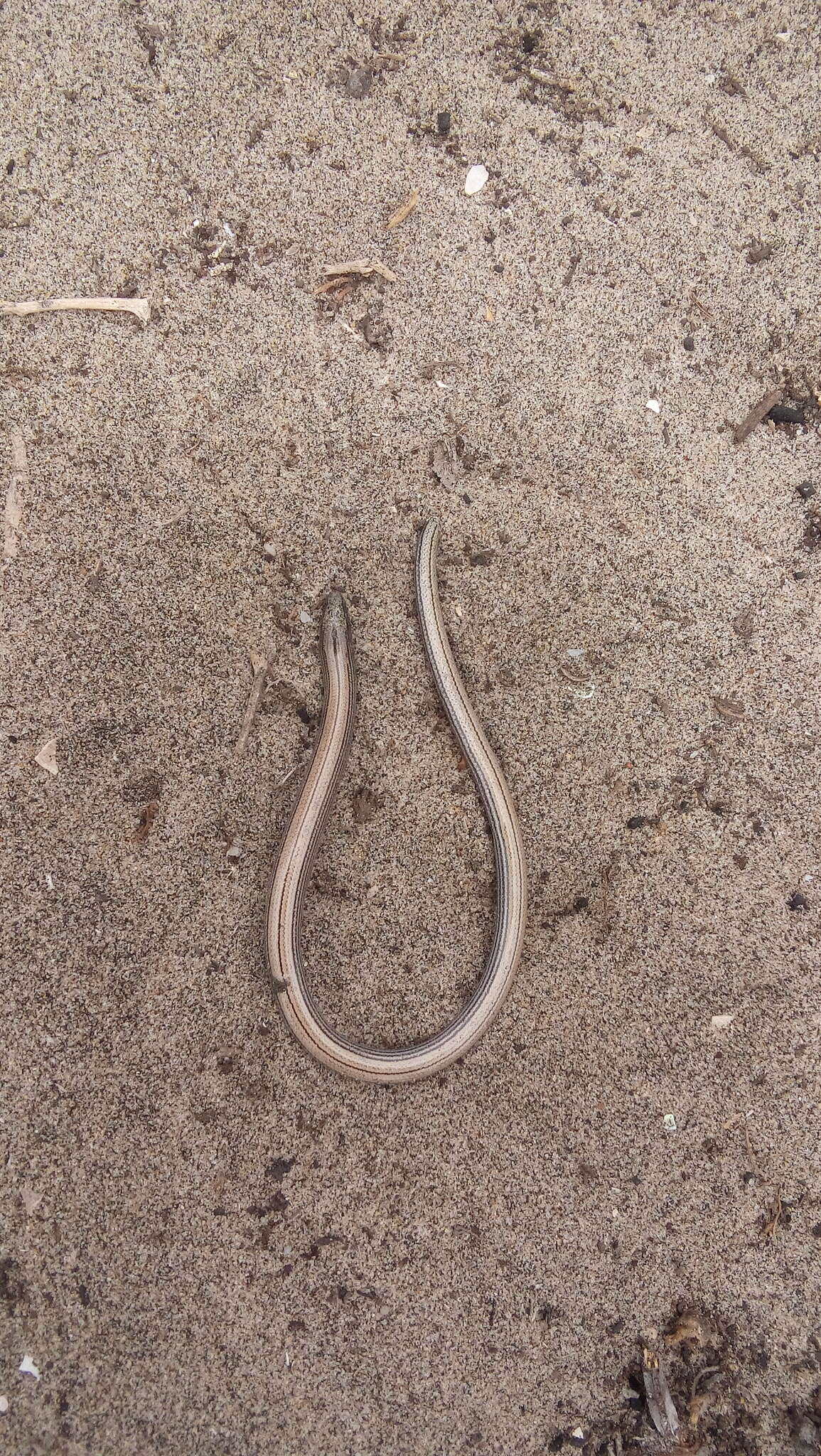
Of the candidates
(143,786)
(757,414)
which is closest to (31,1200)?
(143,786)

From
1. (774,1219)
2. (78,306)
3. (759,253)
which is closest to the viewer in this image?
(774,1219)

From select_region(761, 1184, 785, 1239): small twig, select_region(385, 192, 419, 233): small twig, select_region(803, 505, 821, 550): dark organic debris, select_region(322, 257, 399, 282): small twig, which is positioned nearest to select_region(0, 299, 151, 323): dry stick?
select_region(322, 257, 399, 282): small twig

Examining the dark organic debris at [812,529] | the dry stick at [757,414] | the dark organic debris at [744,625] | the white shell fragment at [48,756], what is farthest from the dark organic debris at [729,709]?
the white shell fragment at [48,756]

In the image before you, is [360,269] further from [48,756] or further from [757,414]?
[48,756]

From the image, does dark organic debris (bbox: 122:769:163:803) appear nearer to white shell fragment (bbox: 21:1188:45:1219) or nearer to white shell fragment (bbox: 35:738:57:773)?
white shell fragment (bbox: 35:738:57:773)

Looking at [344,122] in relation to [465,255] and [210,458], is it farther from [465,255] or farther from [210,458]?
[210,458]

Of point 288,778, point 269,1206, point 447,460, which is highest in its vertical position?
point 447,460

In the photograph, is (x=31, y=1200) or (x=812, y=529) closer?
(x=31, y=1200)

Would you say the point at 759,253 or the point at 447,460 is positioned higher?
the point at 759,253
